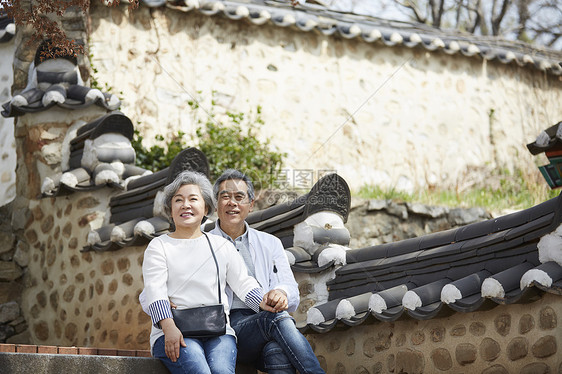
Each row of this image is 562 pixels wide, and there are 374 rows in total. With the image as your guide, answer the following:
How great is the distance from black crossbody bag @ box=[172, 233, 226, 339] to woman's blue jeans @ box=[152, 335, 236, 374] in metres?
0.05

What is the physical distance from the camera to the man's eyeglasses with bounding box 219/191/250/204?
15.0ft

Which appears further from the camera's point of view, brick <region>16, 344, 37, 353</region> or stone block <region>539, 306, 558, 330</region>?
stone block <region>539, 306, 558, 330</region>

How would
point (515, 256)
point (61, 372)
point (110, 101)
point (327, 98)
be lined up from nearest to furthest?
point (61, 372), point (515, 256), point (110, 101), point (327, 98)

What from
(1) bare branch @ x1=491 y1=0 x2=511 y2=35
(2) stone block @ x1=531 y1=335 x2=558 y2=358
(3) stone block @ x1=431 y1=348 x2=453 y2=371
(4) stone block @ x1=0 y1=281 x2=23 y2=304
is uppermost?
(1) bare branch @ x1=491 y1=0 x2=511 y2=35

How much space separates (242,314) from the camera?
431 cm

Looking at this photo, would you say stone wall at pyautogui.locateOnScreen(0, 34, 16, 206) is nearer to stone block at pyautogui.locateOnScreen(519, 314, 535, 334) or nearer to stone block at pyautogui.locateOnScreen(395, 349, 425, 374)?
stone block at pyautogui.locateOnScreen(395, 349, 425, 374)

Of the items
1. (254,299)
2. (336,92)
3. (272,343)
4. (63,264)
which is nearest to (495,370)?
(272,343)

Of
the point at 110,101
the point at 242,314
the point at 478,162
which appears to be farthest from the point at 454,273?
the point at 478,162

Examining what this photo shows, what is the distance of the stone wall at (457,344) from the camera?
434cm

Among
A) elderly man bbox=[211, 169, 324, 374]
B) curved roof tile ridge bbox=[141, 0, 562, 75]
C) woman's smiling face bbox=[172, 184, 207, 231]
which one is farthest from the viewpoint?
curved roof tile ridge bbox=[141, 0, 562, 75]

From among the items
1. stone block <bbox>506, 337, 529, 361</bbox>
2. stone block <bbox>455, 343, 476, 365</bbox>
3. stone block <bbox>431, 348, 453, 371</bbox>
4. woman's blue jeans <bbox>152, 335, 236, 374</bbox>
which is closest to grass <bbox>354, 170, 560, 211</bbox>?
stone block <bbox>431, 348, 453, 371</bbox>

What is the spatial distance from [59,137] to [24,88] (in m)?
0.75

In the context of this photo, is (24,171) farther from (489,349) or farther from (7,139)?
(489,349)

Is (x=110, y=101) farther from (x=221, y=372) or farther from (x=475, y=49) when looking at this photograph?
(x=475, y=49)
